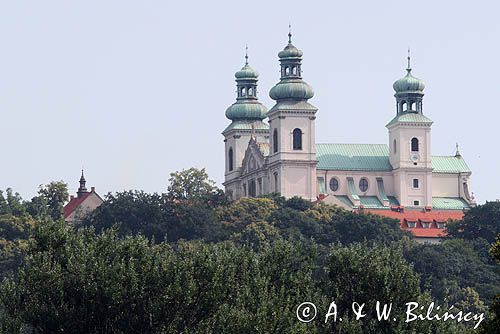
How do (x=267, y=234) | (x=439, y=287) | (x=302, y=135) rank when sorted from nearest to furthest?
(x=439, y=287) < (x=267, y=234) < (x=302, y=135)

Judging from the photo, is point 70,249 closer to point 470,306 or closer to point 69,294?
point 69,294

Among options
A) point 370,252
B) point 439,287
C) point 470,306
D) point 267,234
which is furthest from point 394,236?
point 370,252

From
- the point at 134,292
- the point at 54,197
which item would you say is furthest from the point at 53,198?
the point at 134,292

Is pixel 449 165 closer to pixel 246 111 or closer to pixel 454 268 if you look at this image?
pixel 246 111

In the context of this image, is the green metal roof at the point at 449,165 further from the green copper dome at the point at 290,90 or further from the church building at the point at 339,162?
the green copper dome at the point at 290,90

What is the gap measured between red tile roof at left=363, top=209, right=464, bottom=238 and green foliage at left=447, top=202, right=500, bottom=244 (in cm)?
436

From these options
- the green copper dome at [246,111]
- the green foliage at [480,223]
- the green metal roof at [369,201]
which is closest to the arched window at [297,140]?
the green metal roof at [369,201]

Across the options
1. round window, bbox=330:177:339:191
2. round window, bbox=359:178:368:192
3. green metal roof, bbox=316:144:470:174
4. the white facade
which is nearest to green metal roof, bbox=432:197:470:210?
the white facade

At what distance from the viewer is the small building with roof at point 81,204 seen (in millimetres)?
174625

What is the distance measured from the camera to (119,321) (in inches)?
3150

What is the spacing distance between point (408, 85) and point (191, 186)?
17.8m

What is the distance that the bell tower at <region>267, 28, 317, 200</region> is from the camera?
17350 centimetres

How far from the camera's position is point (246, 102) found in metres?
185

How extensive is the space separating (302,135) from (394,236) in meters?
16.7
